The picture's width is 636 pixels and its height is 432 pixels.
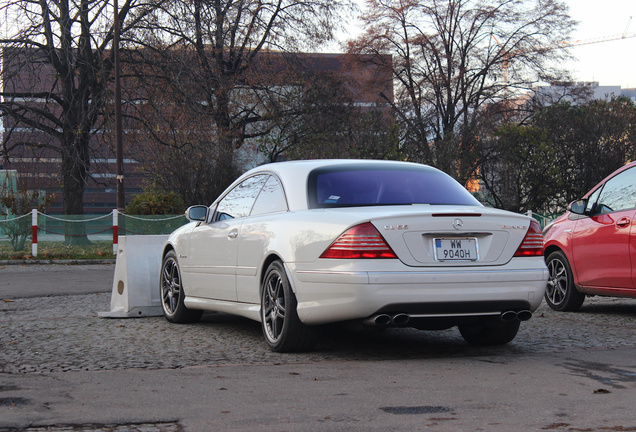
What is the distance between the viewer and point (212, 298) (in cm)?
803

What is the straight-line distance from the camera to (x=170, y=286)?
9219 mm

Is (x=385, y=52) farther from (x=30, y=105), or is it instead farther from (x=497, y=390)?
(x=497, y=390)

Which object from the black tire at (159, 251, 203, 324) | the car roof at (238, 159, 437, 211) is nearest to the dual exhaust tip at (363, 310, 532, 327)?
the car roof at (238, 159, 437, 211)

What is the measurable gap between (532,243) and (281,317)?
200 cm

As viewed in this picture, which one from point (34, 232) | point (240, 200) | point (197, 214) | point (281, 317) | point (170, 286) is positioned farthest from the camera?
point (34, 232)

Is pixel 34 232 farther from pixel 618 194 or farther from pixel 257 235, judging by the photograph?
pixel 257 235

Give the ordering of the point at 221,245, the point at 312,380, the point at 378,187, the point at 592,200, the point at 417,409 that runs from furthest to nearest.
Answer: the point at 592,200 → the point at 221,245 → the point at 378,187 → the point at 312,380 → the point at 417,409

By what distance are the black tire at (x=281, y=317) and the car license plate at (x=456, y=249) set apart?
1.15 metres

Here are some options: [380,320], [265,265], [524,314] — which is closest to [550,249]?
[524,314]

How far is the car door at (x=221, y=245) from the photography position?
7.66 metres

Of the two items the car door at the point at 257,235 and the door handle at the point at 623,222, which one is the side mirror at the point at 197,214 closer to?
the car door at the point at 257,235

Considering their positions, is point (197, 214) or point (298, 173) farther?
point (197, 214)

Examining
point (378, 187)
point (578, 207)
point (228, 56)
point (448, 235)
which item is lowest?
point (448, 235)

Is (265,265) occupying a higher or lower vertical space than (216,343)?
higher
